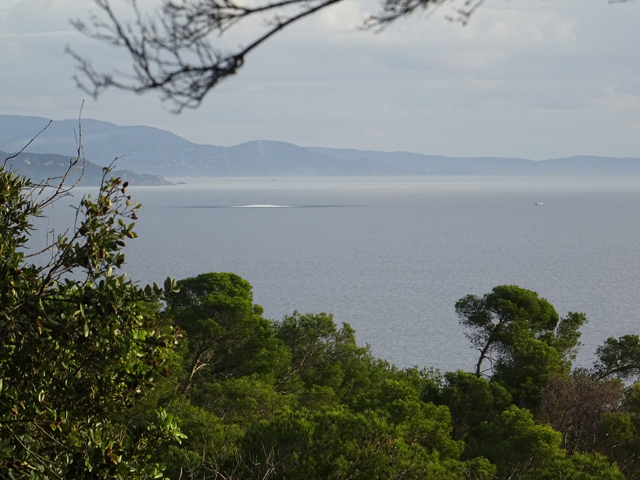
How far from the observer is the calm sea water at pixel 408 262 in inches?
1991

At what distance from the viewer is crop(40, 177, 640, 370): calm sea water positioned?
50.6m

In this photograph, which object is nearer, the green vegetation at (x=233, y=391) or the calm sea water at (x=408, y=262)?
the green vegetation at (x=233, y=391)

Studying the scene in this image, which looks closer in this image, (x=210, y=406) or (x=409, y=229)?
(x=210, y=406)

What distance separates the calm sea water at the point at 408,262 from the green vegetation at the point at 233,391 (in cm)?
1854

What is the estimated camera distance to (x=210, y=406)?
16859 millimetres

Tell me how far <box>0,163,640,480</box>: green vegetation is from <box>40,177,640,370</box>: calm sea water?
1854cm

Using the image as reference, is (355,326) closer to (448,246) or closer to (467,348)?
(467,348)

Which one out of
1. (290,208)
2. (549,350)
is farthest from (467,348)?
(290,208)

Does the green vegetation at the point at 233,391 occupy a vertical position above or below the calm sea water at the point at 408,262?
above

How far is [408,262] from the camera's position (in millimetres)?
82000

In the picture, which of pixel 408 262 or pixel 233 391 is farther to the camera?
pixel 408 262

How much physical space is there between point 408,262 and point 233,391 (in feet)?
218

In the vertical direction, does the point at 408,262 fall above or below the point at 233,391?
below

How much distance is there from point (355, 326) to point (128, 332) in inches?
1779
